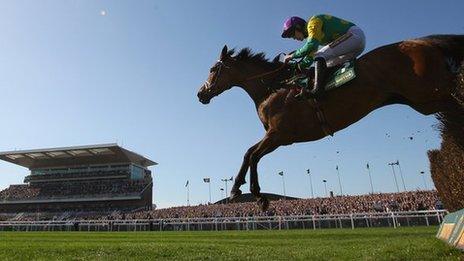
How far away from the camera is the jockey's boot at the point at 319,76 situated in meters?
4.70

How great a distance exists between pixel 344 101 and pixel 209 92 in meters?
2.08

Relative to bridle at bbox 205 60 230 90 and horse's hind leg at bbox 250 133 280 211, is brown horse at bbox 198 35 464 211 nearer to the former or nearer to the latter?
horse's hind leg at bbox 250 133 280 211

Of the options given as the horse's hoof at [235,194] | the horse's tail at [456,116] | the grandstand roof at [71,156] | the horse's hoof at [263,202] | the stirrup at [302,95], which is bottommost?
the horse's hoof at [263,202]

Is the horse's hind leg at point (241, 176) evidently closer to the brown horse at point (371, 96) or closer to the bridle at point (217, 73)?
the brown horse at point (371, 96)

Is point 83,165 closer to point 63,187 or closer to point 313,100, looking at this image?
point 63,187

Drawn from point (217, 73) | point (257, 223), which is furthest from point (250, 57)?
point (257, 223)

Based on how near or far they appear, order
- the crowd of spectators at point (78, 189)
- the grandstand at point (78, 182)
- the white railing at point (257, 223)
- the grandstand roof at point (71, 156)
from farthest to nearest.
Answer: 1. the grandstand roof at point (71, 156)
2. the crowd of spectators at point (78, 189)
3. the grandstand at point (78, 182)
4. the white railing at point (257, 223)

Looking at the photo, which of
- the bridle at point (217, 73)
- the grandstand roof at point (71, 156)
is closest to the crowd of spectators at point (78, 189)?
the grandstand roof at point (71, 156)

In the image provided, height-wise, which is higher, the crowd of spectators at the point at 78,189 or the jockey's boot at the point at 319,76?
the crowd of spectators at the point at 78,189

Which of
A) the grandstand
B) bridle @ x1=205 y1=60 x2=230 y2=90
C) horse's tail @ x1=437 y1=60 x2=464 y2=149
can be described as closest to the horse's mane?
bridle @ x1=205 y1=60 x2=230 y2=90

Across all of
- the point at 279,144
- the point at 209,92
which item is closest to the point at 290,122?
the point at 279,144

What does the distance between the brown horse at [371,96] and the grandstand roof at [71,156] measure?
63.4 meters

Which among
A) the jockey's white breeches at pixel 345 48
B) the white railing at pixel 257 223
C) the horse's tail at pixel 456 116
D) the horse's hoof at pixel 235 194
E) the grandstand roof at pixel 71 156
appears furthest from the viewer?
the grandstand roof at pixel 71 156

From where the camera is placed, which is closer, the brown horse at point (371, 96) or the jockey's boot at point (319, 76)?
the brown horse at point (371, 96)
